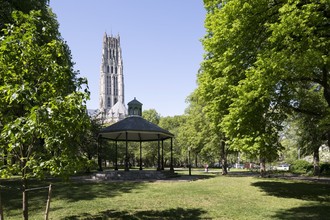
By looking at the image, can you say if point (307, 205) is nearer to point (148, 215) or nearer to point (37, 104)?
point (148, 215)

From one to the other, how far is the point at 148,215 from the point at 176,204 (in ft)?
8.06

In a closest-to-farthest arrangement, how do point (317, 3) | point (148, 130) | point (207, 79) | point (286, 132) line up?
point (317, 3) < point (207, 79) < point (148, 130) < point (286, 132)

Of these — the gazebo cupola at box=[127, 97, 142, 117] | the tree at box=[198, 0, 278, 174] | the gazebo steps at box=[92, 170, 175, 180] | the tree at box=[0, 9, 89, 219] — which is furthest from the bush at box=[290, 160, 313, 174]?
the tree at box=[0, 9, 89, 219]

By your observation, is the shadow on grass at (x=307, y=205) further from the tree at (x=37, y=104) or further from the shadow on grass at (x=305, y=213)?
the tree at (x=37, y=104)

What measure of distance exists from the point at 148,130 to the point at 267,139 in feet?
46.4

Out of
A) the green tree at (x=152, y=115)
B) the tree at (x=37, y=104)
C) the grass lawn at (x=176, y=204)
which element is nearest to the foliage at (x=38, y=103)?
the tree at (x=37, y=104)

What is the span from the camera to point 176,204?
511 inches

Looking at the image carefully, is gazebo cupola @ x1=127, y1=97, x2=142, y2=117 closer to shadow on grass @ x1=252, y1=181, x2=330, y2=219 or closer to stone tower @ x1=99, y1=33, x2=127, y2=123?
shadow on grass @ x1=252, y1=181, x2=330, y2=219

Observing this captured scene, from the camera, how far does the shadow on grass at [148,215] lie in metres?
10.5

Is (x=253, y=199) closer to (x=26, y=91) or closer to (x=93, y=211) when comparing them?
(x=93, y=211)

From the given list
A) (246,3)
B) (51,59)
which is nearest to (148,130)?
(246,3)

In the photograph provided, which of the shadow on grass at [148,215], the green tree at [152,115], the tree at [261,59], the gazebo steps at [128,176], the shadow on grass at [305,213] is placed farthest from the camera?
the green tree at [152,115]

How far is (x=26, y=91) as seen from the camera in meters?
5.41

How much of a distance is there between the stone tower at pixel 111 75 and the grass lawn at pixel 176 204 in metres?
157
